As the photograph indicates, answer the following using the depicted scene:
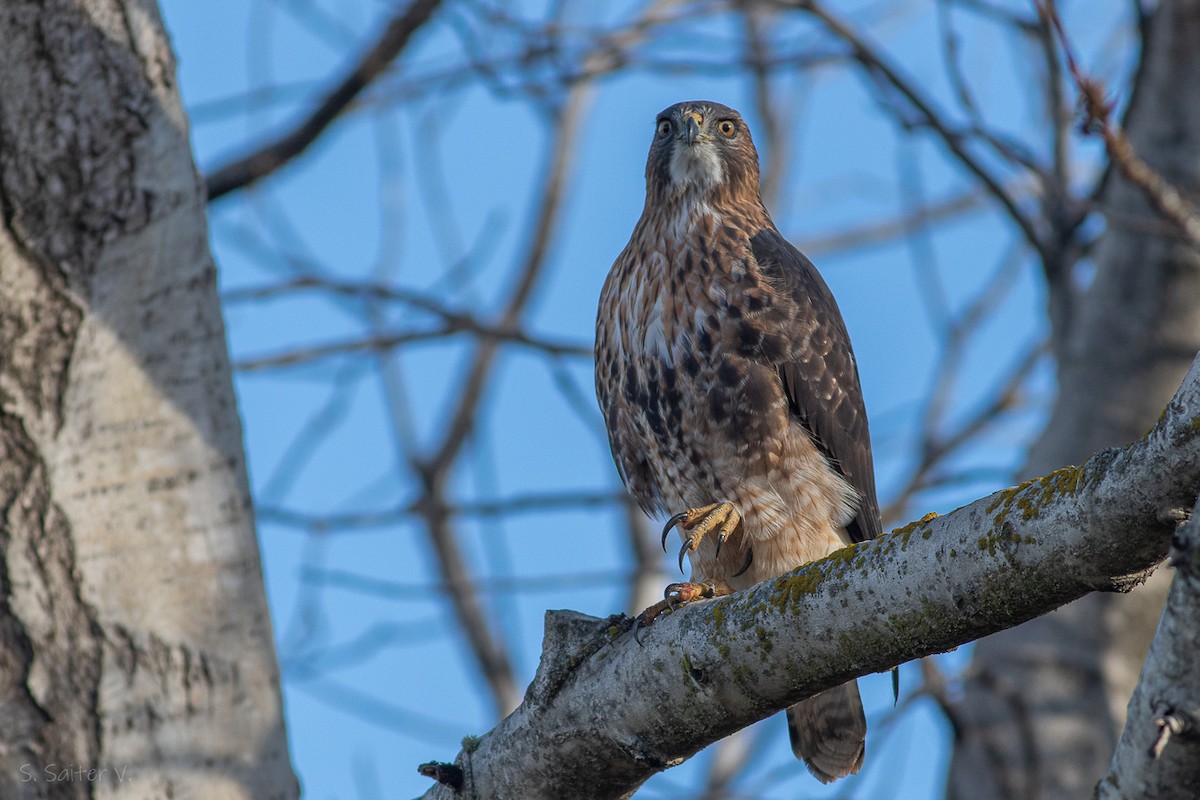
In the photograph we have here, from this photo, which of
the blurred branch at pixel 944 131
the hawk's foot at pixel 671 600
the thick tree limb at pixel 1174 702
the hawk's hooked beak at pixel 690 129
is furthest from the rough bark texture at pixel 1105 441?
the thick tree limb at pixel 1174 702

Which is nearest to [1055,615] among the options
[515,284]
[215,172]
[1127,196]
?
[1127,196]

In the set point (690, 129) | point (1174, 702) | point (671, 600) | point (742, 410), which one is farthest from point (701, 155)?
point (1174, 702)

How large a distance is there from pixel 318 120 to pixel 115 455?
1.87 meters

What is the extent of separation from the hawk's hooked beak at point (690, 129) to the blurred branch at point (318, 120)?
3.20 ft

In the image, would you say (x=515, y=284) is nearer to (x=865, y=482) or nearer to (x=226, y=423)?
(x=865, y=482)

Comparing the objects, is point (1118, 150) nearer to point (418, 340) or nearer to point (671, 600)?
point (671, 600)

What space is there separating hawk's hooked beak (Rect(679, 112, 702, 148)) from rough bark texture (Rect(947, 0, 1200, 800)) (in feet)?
5.38

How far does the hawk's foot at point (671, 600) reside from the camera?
247cm

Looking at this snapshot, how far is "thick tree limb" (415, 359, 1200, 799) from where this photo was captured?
175cm

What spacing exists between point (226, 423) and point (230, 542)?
0.30 meters

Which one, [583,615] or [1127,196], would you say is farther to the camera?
[1127,196]

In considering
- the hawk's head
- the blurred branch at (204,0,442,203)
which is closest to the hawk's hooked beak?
the hawk's head

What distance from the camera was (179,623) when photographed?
294cm

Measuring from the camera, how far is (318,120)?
4457mm
